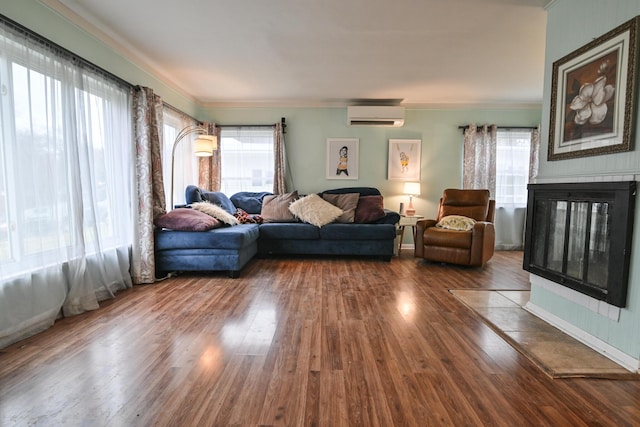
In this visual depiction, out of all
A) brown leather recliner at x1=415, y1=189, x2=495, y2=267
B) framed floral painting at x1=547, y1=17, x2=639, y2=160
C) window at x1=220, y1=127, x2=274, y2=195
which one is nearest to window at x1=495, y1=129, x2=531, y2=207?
brown leather recliner at x1=415, y1=189, x2=495, y2=267

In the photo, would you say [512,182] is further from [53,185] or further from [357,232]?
[53,185]

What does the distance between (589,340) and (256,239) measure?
350 cm

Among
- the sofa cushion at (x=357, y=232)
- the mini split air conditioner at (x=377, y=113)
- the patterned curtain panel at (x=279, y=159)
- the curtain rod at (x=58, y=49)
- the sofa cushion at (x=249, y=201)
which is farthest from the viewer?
the patterned curtain panel at (x=279, y=159)

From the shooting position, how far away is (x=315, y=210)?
4367mm

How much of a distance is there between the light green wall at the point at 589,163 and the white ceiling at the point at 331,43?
313mm

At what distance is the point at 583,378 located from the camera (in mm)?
1554

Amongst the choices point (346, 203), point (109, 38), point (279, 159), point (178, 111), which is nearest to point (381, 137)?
point (346, 203)

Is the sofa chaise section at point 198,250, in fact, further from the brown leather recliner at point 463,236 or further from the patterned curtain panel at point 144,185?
the brown leather recliner at point 463,236

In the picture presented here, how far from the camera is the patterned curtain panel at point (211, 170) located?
16.2ft

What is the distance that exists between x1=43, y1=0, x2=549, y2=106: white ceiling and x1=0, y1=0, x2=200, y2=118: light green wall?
80mm

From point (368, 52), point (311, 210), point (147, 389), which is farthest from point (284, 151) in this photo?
point (147, 389)

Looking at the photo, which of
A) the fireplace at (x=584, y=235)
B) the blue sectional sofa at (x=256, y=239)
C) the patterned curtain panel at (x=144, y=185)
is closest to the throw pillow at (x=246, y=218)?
the blue sectional sofa at (x=256, y=239)

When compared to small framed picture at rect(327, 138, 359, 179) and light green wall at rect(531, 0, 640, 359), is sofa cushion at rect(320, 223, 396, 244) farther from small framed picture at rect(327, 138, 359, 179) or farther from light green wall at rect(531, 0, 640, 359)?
light green wall at rect(531, 0, 640, 359)

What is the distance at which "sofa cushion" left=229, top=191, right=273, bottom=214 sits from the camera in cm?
484
